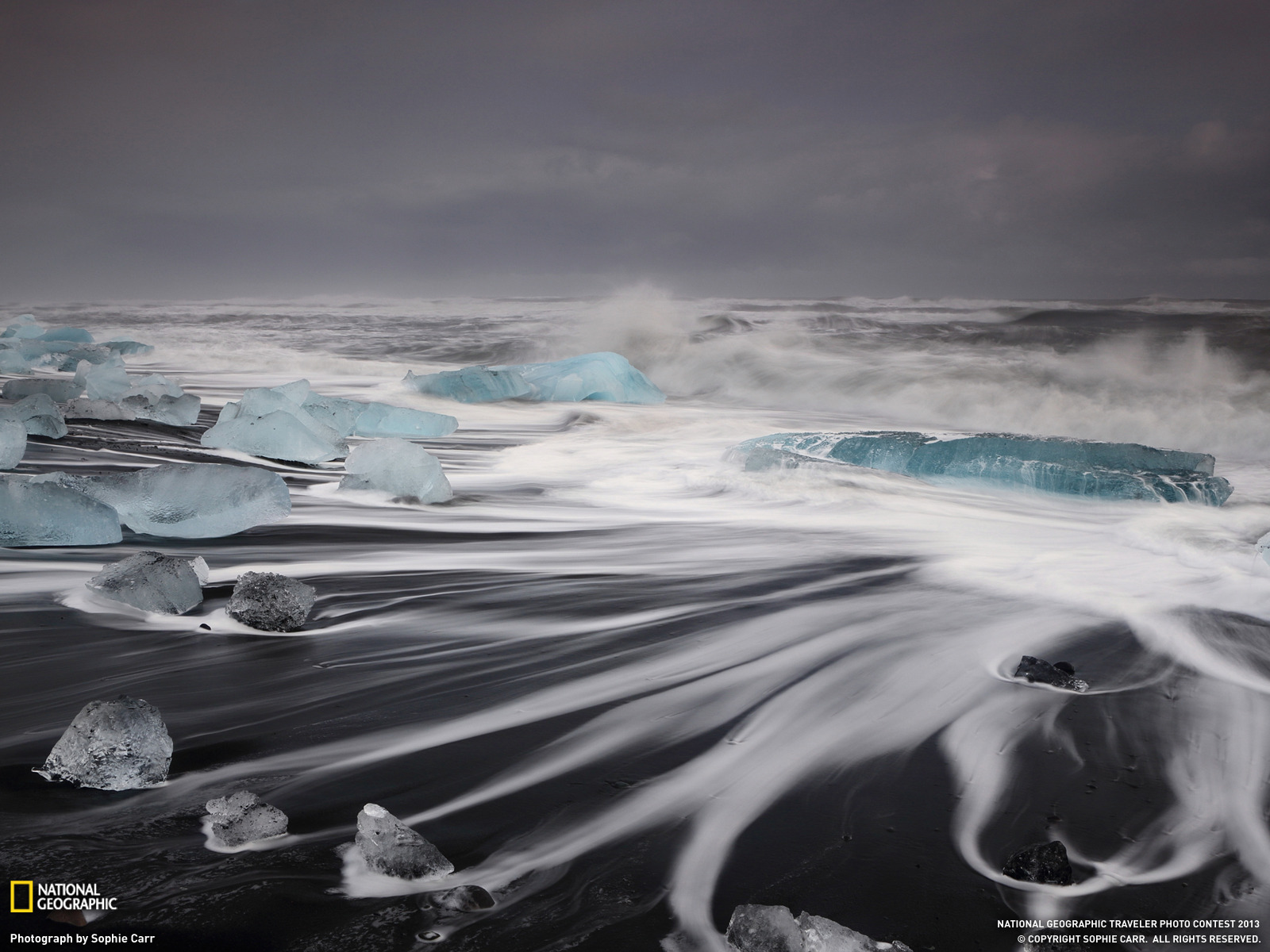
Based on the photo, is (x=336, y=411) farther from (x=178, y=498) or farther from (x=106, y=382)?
(x=178, y=498)

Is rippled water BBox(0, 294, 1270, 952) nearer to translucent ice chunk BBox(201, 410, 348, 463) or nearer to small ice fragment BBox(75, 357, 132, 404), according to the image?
translucent ice chunk BBox(201, 410, 348, 463)

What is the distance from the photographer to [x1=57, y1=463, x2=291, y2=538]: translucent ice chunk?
2.63m

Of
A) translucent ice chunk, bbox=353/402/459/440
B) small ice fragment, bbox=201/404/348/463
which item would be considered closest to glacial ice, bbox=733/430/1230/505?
small ice fragment, bbox=201/404/348/463

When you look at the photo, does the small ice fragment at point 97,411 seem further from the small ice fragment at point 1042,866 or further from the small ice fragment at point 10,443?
the small ice fragment at point 1042,866

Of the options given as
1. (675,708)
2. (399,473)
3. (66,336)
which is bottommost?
(675,708)

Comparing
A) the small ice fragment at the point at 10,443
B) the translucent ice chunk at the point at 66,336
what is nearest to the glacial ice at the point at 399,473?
the small ice fragment at the point at 10,443

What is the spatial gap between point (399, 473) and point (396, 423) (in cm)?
231

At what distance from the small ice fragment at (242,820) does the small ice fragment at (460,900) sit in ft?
0.79

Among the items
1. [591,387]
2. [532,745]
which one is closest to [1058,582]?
[532,745]

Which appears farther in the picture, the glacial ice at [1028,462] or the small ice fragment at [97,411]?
the small ice fragment at [97,411]

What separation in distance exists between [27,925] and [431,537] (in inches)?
76.5

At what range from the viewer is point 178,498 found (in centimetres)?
265

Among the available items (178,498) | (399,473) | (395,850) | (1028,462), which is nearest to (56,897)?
(395,850)

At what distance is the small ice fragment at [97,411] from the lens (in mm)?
4766
